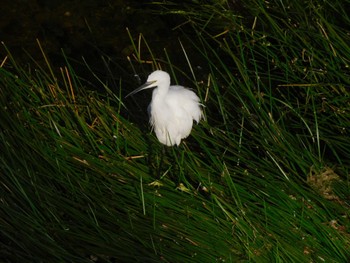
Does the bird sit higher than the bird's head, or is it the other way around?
the bird's head

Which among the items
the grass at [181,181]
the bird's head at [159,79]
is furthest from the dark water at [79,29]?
the bird's head at [159,79]

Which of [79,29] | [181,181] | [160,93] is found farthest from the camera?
[79,29]

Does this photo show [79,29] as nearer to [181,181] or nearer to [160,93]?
[160,93]

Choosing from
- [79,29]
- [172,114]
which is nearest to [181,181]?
[172,114]

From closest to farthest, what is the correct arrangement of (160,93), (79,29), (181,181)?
(181,181) < (160,93) < (79,29)

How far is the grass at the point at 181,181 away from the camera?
8.57 feet

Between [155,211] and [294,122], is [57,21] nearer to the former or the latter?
[294,122]

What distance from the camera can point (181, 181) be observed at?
2.92 meters

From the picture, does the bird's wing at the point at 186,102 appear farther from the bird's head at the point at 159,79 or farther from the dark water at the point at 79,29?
the dark water at the point at 79,29

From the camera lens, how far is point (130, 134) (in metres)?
3.13

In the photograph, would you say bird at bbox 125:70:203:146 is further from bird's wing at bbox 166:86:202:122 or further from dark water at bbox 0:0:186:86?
dark water at bbox 0:0:186:86

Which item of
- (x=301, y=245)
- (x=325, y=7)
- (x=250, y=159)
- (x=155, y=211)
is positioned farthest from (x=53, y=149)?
(x=325, y=7)

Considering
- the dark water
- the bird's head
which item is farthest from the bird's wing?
the dark water

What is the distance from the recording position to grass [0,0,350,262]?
2613 mm
